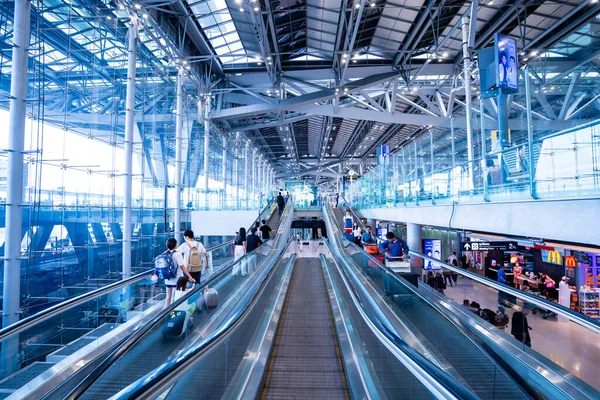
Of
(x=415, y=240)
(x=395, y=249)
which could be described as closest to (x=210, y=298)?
(x=395, y=249)

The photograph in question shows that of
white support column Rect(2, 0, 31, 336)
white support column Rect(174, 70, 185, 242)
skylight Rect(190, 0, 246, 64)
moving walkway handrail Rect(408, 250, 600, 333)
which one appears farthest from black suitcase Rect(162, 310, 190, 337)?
white support column Rect(174, 70, 185, 242)

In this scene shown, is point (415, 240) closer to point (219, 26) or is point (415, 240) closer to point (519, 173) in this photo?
point (519, 173)

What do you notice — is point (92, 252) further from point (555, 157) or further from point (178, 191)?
point (555, 157)

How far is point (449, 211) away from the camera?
993 cm

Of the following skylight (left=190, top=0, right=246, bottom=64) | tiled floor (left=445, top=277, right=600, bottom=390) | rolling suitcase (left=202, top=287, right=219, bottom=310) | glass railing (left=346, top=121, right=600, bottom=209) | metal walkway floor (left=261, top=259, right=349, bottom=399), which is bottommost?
tiled floor (left=445, top=277, right=600, bottom=390)

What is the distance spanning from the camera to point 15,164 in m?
8.80

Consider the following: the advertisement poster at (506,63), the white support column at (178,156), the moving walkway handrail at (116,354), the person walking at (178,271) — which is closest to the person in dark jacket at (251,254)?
the person walking at (178,271)

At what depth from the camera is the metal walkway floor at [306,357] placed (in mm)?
4508

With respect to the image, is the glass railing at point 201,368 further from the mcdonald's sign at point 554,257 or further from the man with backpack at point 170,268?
the mcdonald's sign at point 554,257

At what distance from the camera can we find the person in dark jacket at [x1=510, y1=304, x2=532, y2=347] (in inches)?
181

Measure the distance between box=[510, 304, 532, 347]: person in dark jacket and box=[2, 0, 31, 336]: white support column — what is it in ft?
34.9

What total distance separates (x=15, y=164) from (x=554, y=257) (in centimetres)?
2043

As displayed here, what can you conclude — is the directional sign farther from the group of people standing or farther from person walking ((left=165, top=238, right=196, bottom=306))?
person walking ((left=165, top=238, right=196, bottom=306))

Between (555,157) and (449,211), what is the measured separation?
4286 millimetres
